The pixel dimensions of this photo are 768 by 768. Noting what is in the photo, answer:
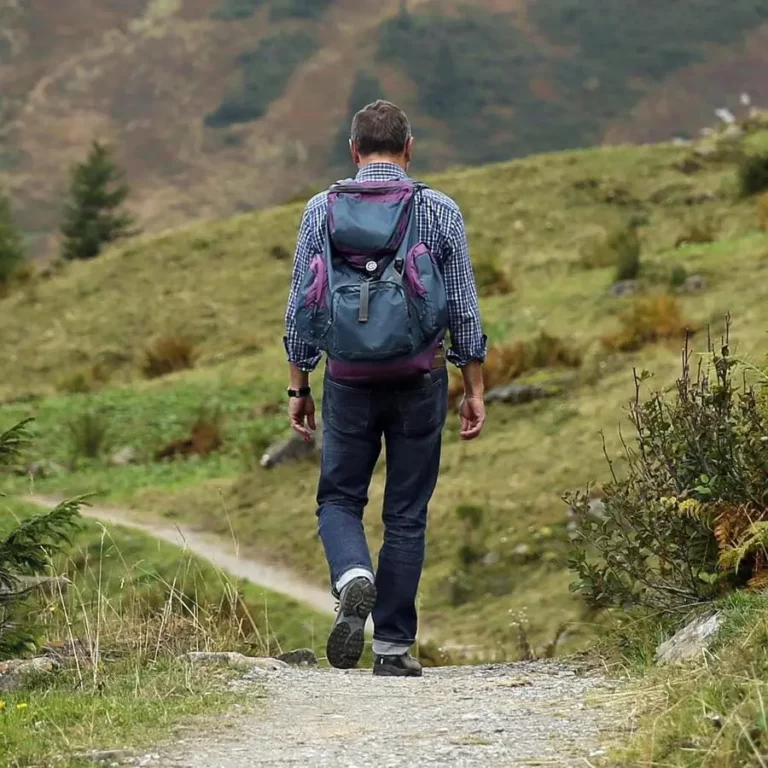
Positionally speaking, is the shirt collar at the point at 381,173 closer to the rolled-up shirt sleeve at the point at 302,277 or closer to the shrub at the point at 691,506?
the rolled-up shirt sleeve at the point at 302,277

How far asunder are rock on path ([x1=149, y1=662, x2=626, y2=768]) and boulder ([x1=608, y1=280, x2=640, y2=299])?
1125 cm

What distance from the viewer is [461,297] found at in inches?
216

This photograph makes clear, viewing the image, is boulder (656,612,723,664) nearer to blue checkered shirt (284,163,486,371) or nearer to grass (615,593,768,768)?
grass (615,593,768,768)

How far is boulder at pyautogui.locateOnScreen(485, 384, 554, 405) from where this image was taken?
13.5 m

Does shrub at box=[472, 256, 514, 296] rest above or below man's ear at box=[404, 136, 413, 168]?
below

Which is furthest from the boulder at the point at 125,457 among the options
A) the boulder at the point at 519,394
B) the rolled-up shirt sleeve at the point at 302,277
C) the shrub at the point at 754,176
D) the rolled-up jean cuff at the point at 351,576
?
the shrub at the point at 754,176

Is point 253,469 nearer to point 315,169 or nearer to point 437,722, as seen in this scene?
point 437,722

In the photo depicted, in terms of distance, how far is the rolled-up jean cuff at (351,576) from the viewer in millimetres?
5469

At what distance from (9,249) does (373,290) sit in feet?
87.6

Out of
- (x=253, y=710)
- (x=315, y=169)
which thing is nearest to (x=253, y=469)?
(x=253, y=710)

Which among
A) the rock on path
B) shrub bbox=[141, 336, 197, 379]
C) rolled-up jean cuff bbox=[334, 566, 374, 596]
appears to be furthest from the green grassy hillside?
the rock on path

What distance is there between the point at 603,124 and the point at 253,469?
191 metres

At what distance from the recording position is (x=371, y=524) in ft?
38.6

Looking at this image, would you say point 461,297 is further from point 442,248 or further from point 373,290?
point 373,290
